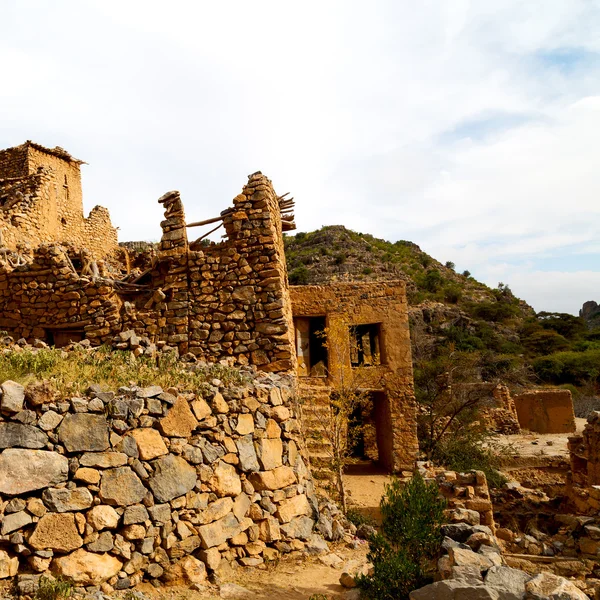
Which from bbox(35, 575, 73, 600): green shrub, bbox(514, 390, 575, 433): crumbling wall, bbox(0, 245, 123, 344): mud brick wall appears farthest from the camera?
bbox(514, 390, 575, 433): crumbling wall

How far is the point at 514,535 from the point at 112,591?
7.45 meters

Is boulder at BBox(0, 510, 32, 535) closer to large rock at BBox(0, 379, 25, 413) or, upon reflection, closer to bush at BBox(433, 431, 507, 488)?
large rock at BBox(0, 379, 25, 413)

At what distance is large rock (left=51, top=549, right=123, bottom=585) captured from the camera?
478 cm

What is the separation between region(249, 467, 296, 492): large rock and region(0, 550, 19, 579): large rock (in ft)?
9.43

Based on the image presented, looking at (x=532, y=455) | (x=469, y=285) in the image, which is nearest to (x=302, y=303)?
(x=532, y=455)

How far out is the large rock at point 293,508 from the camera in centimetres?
693

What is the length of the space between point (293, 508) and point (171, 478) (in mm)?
2073

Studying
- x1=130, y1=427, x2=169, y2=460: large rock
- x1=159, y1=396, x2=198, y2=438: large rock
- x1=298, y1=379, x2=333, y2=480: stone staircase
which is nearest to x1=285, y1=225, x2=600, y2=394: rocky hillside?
x1=298, y1=379, x2=333, y2=480: stone staircase

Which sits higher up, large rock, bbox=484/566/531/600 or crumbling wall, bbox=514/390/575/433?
large rock, bbox=484/566/531/600

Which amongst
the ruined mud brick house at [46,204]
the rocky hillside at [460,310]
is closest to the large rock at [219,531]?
the ruined mud brick house at [46,204]

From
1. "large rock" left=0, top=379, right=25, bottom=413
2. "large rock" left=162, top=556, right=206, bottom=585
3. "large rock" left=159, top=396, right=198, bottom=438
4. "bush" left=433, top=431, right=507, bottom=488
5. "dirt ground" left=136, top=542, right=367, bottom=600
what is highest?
"large rock" left=0, top=379, right=25, bottom=413

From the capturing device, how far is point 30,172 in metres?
17.0

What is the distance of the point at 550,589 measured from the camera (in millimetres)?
3822

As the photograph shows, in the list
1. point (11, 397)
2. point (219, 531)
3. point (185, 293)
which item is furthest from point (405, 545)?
point (185, 293)
